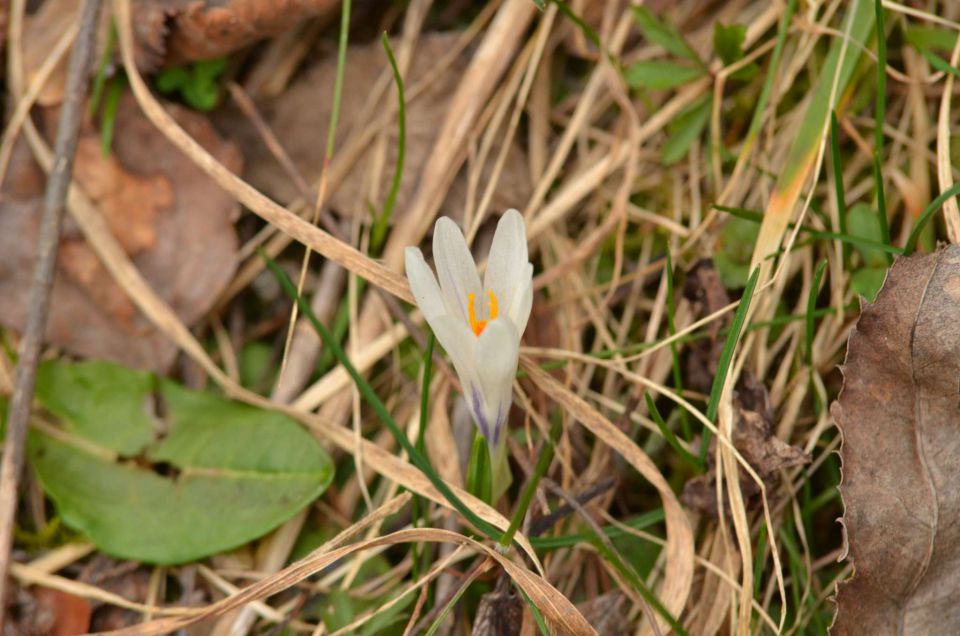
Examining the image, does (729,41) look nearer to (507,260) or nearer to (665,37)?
(665,37)

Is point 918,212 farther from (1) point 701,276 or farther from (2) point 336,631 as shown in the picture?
(2) point 336,631

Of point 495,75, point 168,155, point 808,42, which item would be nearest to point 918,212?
point 808,42

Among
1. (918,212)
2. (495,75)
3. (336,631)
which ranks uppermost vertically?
(495,75)

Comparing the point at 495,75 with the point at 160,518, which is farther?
the point at 495,75

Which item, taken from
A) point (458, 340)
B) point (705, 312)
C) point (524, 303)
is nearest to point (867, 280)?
point (705, 312)

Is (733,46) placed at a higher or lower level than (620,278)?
higher

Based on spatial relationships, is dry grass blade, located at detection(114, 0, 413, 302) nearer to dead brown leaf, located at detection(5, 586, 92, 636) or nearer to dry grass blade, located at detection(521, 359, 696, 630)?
dry grass blade, located at detection(521, 359, 696, 630)

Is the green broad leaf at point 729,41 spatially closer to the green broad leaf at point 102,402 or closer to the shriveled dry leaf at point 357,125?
the shriveled dry leaf at point 357,125

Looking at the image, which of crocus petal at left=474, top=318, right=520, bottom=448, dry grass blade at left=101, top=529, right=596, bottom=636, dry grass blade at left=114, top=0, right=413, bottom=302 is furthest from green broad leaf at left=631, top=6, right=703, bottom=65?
dry grass blade at left=101, top=529, right=596, bottom=636
